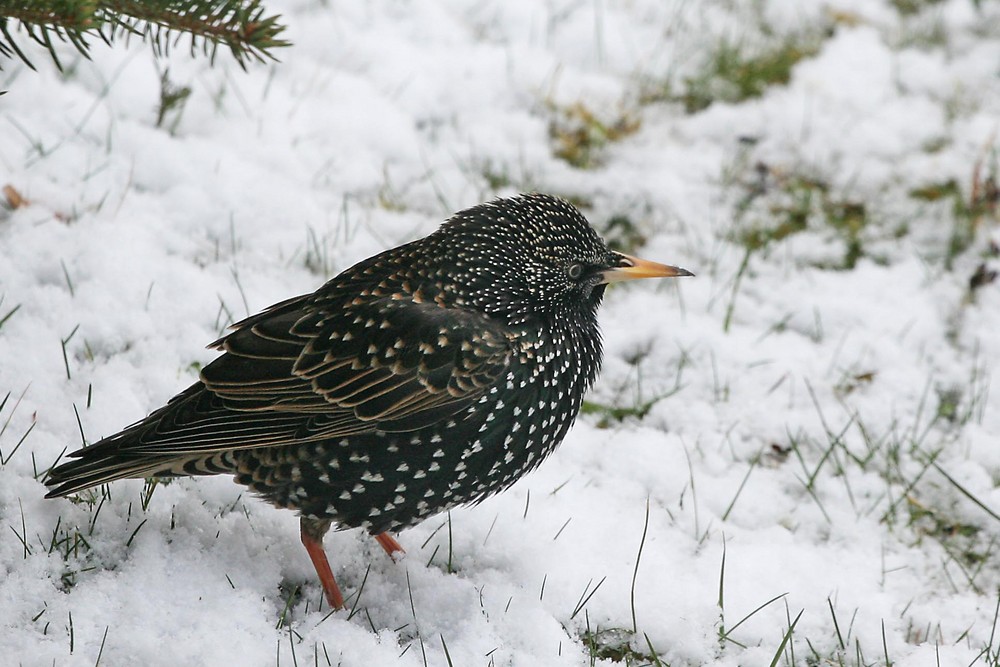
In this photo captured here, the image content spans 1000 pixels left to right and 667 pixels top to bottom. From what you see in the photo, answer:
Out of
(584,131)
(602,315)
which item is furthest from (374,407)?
(584,131)

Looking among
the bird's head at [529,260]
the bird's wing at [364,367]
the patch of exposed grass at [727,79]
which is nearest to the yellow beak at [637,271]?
the bird's head at [529,260]

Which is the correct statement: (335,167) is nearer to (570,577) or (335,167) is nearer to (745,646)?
(570,577)

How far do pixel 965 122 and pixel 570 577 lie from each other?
414cm

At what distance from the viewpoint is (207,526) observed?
3.50 meters

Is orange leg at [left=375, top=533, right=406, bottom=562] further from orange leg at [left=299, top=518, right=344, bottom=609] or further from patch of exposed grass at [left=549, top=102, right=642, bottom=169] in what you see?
patch of exposed grass at [left=549, top=102, right=642, bottom=169]

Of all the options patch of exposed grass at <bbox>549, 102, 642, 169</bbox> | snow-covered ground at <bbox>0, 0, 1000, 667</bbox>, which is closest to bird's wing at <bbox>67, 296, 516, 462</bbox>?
snow-covered ground at <bbox>0, 0, 1000, 667</bbox>

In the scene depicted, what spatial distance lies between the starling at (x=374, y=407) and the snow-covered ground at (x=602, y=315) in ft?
0.93

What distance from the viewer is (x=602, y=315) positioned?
16.4ft

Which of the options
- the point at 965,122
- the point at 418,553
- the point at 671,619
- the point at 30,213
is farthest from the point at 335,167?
the point at 965,122

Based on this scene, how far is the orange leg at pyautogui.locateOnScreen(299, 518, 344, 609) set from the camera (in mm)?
3334

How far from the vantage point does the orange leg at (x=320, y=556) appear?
131 inches

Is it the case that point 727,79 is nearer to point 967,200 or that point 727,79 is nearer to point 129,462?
point 967,200

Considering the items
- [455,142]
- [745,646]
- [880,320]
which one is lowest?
[745,646]

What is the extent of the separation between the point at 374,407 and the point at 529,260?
0.71 m
